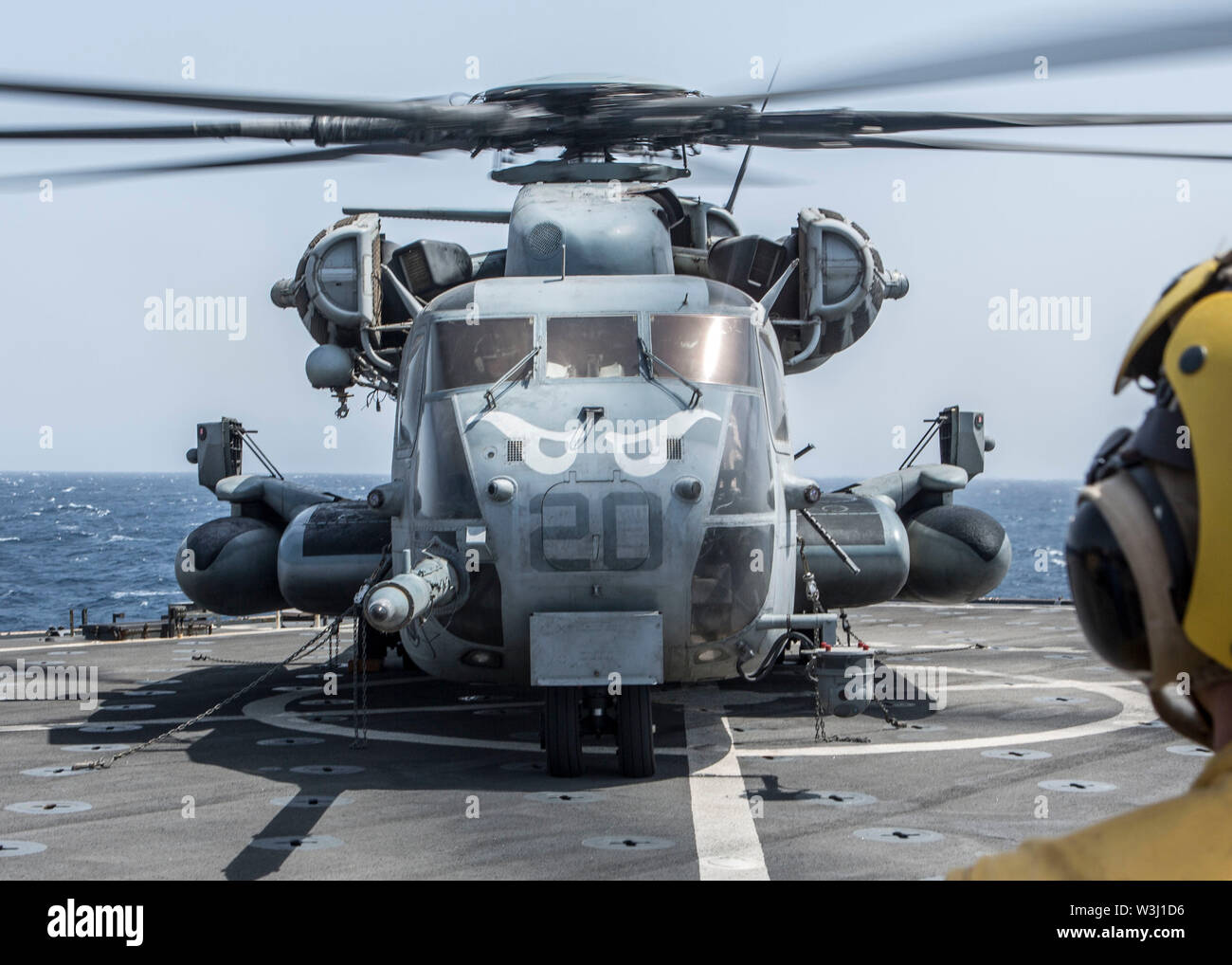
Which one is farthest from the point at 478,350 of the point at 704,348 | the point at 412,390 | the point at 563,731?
the point at 563,731

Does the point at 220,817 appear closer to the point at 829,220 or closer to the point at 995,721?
the point at 995,721

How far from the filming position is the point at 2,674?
56.5 ft

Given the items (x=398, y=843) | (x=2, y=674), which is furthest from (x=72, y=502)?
(x=398, y=843)

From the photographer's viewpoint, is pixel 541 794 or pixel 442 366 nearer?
pixel 541 794

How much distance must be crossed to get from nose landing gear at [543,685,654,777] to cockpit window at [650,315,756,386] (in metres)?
A: 2.48

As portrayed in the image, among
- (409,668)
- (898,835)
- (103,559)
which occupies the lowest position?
(103,559)

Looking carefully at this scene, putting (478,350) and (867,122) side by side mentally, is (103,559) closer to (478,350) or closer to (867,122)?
(478,350)

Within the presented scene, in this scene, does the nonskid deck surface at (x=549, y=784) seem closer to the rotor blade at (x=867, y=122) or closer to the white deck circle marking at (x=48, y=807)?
the white deck circle marking at (x=48, y=807)

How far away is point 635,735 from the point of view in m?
9.98

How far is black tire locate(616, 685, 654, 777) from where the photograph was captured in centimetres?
990

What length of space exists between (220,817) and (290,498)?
5835mm

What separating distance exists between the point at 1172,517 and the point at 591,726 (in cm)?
852

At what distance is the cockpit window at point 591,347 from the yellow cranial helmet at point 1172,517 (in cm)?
863

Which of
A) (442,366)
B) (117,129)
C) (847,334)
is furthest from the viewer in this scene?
(847,334)
